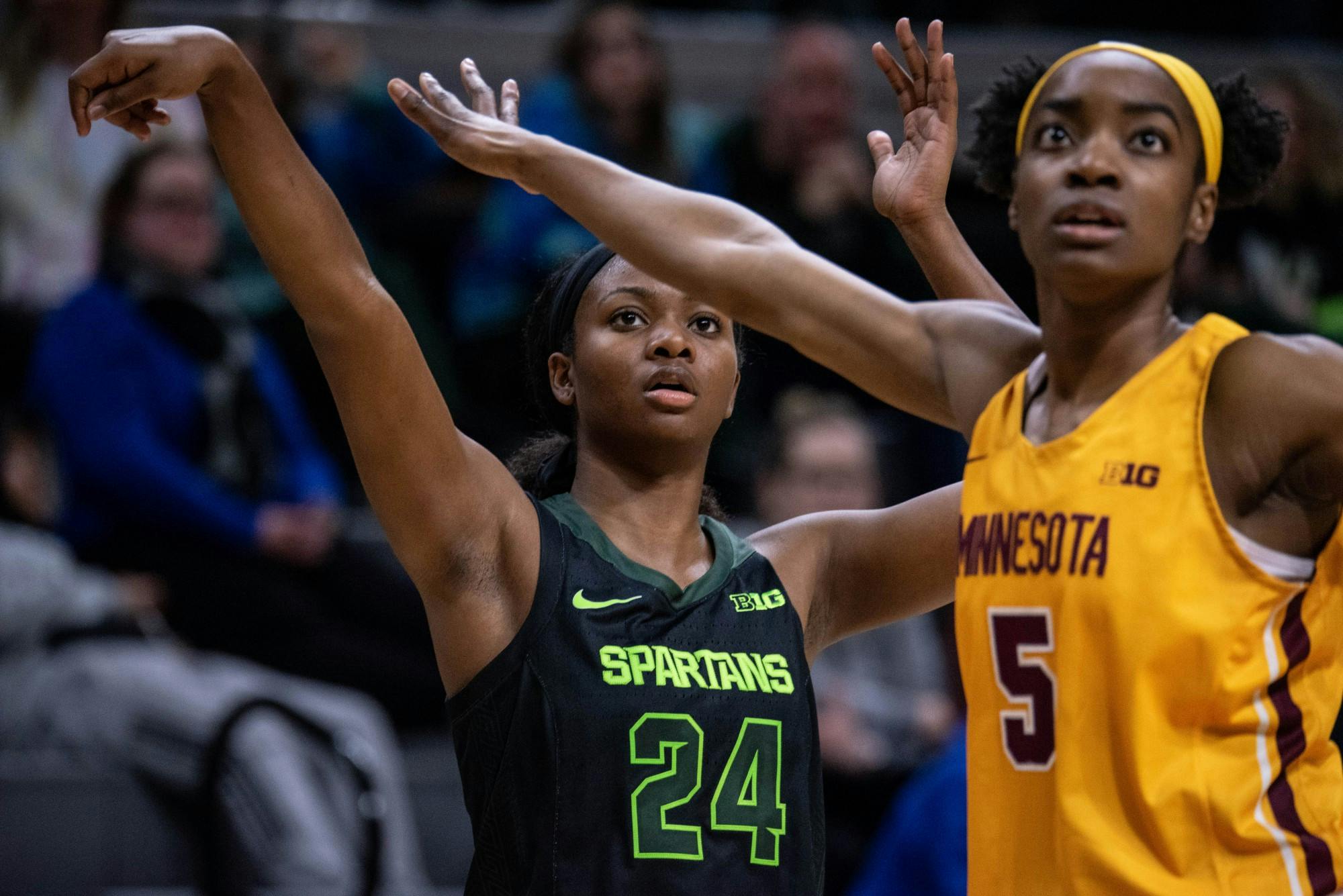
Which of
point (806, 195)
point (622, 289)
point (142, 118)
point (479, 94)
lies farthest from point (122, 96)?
point (806, 195)

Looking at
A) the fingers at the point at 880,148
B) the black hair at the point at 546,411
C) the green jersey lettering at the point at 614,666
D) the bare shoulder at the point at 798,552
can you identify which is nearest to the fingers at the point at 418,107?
the black hair at the point at 546,411

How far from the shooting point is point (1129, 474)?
79.1 inches

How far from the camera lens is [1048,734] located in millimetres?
2082

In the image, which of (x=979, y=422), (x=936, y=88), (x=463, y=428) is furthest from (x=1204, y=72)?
(x=979, y=422)

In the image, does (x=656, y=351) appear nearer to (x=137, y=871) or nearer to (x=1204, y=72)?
(x=137, y=871)

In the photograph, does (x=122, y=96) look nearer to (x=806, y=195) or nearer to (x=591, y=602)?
(x=591, y=602)

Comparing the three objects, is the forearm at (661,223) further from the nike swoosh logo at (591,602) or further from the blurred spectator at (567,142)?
the blurred spectator at (567,142)

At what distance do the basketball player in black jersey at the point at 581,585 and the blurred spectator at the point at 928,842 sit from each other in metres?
1.96

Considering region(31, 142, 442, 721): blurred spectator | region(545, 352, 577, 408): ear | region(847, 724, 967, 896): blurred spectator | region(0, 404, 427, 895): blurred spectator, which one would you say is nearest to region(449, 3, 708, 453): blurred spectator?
region(31, 142, 442, 721): blurred spectator

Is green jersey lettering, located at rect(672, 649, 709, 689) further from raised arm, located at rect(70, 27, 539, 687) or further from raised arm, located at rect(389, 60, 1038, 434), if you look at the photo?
raised arm, located at rect(389, 60, 1038, 434)

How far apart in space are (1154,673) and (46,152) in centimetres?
491

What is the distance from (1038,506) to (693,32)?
587 centimetres

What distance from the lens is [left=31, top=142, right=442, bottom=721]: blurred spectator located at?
523 cm

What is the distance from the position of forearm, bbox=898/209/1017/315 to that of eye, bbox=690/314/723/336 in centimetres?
42
